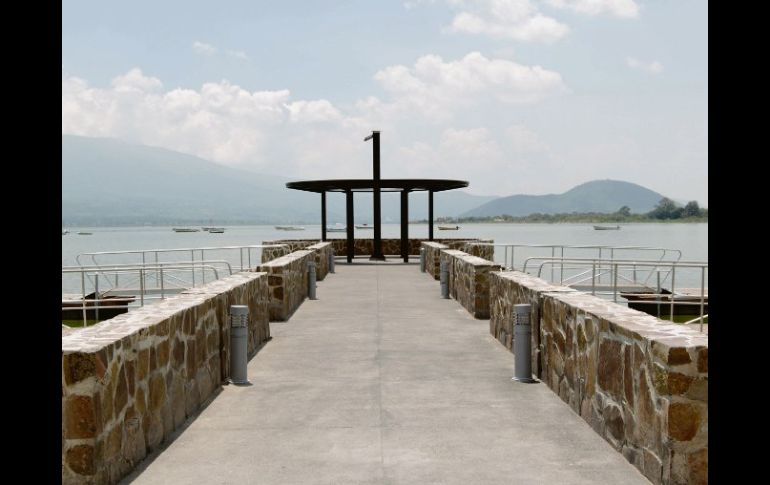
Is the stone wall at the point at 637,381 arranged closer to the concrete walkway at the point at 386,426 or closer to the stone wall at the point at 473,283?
the concrete walkway at the point at 386,426

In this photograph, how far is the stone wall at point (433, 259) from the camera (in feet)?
69.1

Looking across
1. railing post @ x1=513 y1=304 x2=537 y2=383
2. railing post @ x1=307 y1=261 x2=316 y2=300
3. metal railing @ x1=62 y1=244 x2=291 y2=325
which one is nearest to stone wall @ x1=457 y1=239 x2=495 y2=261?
metal railing @ x1=62 y1=244 x2=291 y2=325

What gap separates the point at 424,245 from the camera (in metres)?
25.1

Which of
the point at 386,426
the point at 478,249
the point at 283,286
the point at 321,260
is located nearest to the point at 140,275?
the point at 283,286

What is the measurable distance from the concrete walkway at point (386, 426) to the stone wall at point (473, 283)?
233cm

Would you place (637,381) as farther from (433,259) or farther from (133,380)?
(433,259)

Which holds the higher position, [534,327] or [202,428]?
[534,327]

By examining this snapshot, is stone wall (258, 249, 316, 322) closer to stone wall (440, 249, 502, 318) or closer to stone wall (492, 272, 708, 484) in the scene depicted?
stone wall (440, 249, 502, 318)

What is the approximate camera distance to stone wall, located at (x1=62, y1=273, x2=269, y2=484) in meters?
4.26

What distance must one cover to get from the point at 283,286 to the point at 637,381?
330 inches

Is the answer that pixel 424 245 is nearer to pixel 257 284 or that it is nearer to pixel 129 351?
pixel 257 284

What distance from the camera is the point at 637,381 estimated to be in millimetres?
4902

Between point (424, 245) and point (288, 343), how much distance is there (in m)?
15.2
